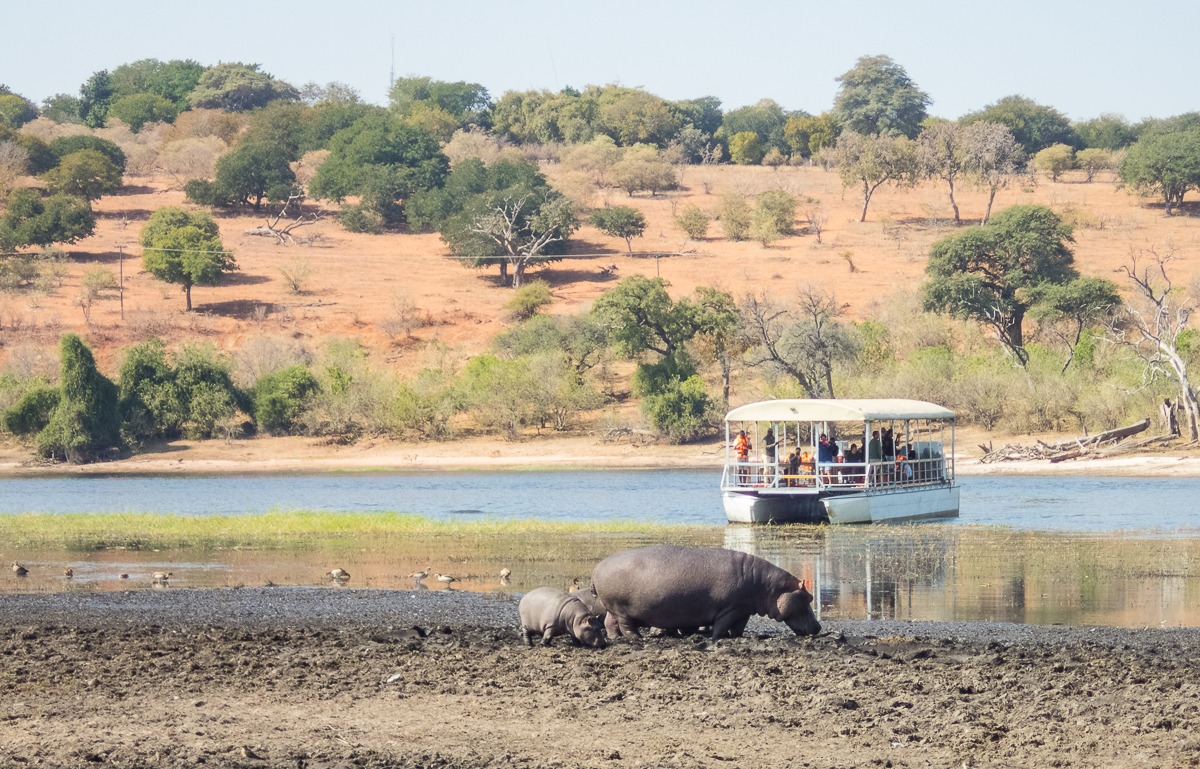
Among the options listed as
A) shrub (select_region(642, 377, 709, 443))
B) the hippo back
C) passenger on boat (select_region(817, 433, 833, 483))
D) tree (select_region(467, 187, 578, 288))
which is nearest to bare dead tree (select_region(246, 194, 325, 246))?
tree (select_region(467, 187, 578, 288))

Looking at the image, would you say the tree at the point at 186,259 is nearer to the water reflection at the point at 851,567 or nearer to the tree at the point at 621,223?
the tree at the point at 621,223

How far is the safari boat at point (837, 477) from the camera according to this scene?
27.0 meters

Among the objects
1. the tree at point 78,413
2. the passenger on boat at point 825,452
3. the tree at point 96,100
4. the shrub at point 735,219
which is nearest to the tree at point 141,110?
the tree at point 96,100

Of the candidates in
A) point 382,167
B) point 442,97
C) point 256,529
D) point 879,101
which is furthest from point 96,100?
point 256,529

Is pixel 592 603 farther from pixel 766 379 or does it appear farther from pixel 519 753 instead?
pixel 766 379

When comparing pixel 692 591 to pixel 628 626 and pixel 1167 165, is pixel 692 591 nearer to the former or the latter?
pixel 628 626

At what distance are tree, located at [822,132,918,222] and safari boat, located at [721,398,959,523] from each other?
62792 mm

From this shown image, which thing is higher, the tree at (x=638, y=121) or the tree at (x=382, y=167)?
the tree at (x=638, y=121)

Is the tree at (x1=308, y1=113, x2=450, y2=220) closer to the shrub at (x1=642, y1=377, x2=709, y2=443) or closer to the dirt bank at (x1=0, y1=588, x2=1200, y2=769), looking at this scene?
the shrub at (x1=642, y1=377, x2=709, y2=443)

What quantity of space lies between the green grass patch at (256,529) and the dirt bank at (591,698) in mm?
11461

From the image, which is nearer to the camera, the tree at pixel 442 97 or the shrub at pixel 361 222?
the shrub at pixel 361 222

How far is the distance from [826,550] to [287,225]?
76710 millimetres

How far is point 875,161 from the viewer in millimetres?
89688

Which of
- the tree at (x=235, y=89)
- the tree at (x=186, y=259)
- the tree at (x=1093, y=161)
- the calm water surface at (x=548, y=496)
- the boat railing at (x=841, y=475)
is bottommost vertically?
the calm water surface at (x=548, y=496)
